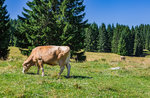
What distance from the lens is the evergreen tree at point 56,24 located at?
2669cm

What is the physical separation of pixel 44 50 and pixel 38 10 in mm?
19222

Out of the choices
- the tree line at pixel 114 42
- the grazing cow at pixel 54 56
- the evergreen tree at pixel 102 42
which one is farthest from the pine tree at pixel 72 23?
the evergreen tree at pixel 102 42

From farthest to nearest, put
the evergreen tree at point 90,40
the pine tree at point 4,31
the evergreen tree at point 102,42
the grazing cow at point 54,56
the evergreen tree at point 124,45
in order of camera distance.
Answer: the evergreen tree at point 102,42, the evergreen tree at point 90,40, the evergreen tree at point 124,45, the pine tree at point 4,31, the grazing cow at point 54,56

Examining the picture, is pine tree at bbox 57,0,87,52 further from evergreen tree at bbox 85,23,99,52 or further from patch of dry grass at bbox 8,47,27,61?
evergreen tree at bbox 85,23,99,52

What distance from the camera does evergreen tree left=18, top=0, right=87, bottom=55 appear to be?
2669 cm

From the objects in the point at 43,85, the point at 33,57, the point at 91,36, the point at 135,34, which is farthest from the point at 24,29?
the point at 135,34

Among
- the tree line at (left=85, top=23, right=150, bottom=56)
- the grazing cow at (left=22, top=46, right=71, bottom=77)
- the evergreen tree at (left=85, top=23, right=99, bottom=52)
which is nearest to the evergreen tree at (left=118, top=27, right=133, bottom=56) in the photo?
the tree line at (left=85, top=23, right=150, bottom=56)

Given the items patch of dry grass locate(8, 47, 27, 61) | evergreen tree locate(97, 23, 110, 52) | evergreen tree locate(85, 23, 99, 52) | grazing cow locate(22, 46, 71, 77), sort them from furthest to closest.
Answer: evergreen tree locate(97, 23, 110, 52) → evergreen tree locate(85, 23, 99, 52) → patch of dry grass locate(8, 47, 27, 61) → grazing cow locate(22, 46, 71, 77)

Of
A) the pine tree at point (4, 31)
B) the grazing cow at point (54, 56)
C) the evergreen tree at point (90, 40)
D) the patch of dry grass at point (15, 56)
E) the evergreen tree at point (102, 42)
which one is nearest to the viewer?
the grazing cow at point (54, 56)

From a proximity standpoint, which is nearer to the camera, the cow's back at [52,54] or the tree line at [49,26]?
the cow's back at [52,54]

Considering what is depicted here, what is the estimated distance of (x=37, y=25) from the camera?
28.6 m

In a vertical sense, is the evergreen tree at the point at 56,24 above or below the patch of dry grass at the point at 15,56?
above

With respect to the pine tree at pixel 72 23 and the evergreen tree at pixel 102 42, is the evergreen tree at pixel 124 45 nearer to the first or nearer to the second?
the evergreen tree at pixel 102 42

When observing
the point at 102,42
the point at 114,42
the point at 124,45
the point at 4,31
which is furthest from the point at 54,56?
the point at 114,42
